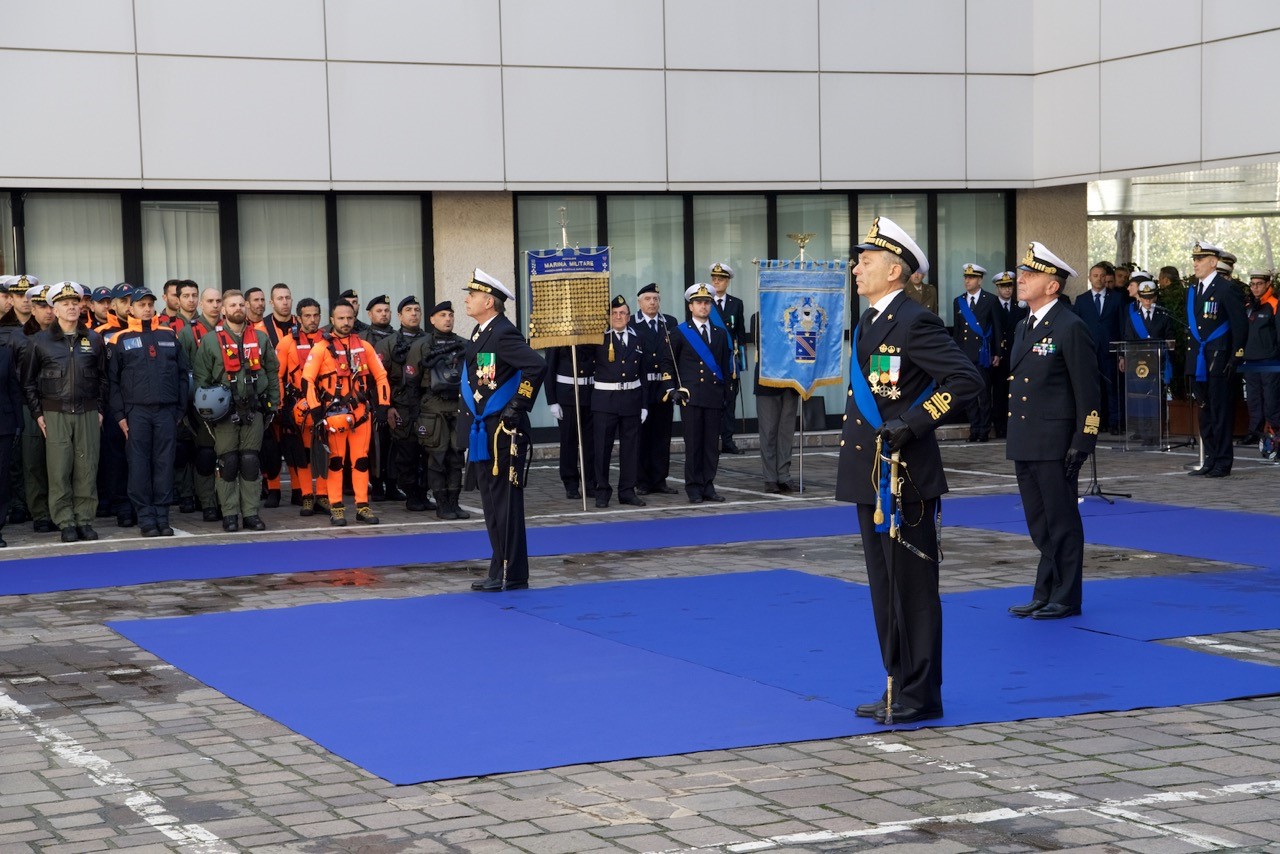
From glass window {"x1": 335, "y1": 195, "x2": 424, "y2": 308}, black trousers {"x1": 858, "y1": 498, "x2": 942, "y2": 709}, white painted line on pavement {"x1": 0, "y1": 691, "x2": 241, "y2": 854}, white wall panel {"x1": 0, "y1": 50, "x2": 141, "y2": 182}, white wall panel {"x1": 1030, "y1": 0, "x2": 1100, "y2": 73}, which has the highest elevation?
white wall panel {"x1": 1030, "y1": 0, "x2": 1100, "y2": 73}

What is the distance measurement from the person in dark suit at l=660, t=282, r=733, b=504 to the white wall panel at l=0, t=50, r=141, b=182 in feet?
20.8

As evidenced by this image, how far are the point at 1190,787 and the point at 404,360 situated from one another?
10229 mm

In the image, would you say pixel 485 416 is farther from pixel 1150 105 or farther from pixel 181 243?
pixel 1150 105

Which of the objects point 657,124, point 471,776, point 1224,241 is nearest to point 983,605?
point 471,776

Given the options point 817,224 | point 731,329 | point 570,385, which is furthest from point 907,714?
point 817,224

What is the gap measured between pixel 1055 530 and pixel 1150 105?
1237 centimetres

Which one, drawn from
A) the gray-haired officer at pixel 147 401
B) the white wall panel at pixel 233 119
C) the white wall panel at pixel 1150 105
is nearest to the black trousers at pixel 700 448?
the gray-haired officer at pixel 147 401

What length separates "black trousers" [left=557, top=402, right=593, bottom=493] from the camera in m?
16.2

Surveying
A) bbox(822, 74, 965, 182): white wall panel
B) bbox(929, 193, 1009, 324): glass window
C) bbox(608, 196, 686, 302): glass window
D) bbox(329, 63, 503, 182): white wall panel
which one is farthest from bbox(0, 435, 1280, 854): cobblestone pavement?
bbox(929, 193, 1009, 324): glass window

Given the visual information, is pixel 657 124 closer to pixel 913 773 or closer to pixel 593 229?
pixel 593 229

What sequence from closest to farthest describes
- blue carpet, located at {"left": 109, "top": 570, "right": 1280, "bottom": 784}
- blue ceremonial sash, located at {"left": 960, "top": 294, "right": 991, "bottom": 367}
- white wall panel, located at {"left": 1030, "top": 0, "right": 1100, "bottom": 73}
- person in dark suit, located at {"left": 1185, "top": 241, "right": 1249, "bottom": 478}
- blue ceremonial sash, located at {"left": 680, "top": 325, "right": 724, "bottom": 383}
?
blue carpet, located at {"left": 109, "top": 570, "right": 1280, "bottom": 784}, blue ceremonial sash, located at {"left": 680, "top": 325, "right": 724, "bottom": 383}, person in dark suit, located at {"left": 1185, "top": 241, "right": 1249, "bottom": 478}, white wall panel, located at {"left": 1030, "top": 0, "right": 1100, "bottom": 73}, blue ceremonial sash, located at {"left": 960, "top": 294, "right": 991, "bottom": 367}

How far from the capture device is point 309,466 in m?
15.6

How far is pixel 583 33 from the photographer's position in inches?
794

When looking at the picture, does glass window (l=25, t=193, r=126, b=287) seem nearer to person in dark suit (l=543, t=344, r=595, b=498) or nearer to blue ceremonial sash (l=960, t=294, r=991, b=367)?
person in dark suit (l=543, t=344, r=595, b=498)
